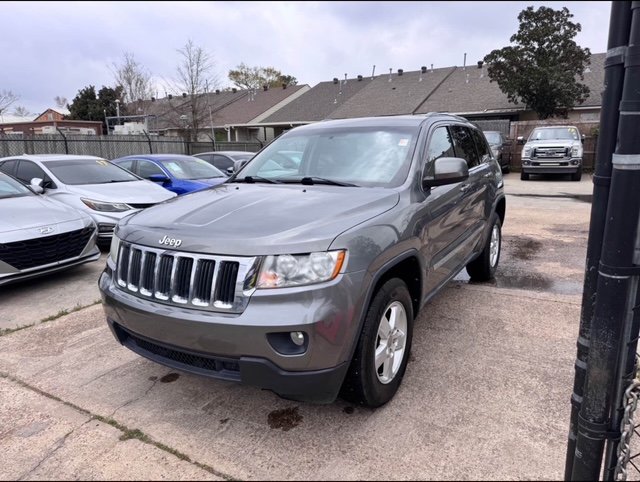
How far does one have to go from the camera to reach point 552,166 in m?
16.2

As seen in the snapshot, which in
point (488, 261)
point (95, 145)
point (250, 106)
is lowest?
point (488, 261)

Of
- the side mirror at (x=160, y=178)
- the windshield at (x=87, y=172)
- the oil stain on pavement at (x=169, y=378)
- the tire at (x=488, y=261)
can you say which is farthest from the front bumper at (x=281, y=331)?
the side mirror at (x=160, y=178)

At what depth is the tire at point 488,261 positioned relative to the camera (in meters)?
5.20

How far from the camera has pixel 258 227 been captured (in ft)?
8.37

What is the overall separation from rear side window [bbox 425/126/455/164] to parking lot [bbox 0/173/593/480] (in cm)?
148

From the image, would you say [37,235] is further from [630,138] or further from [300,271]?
[630,138]

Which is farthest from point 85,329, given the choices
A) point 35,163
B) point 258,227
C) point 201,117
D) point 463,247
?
point 201,117

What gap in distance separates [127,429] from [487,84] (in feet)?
99.0

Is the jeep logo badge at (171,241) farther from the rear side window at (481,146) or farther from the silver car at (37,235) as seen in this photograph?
the rear side window at (481,146)

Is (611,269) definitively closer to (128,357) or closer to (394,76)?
(128,357)

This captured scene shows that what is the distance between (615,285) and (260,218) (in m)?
1.77

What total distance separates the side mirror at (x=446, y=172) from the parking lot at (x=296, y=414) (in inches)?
51.7

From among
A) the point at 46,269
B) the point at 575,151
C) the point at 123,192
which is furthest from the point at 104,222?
the point at 575,151

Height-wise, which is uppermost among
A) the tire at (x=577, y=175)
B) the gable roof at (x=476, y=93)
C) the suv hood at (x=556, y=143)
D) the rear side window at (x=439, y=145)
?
the gable roof at (x=476, y=93)
